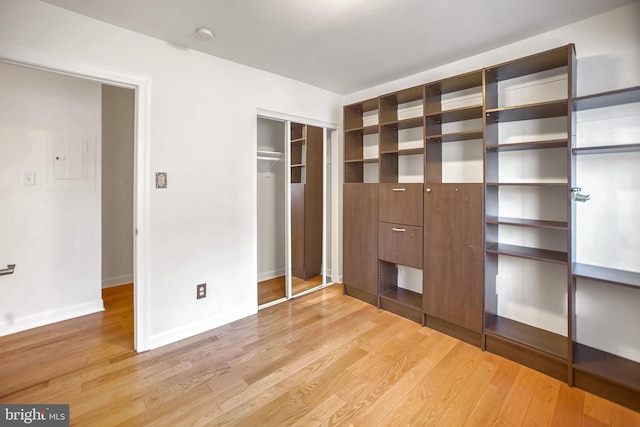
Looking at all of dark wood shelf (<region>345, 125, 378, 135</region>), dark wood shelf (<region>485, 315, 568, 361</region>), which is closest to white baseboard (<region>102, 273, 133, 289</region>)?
dark wood shelf (<region>345, 125, 378, 135</region>)

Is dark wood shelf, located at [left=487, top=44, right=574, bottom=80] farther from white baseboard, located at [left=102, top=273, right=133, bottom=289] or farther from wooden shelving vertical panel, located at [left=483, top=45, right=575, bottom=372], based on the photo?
white baseboard, located at [left=102, top=273, right=133, bottom=289]

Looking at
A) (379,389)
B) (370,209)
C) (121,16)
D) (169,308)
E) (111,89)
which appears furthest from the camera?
(111,89)

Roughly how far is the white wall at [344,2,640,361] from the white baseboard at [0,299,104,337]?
4.27m

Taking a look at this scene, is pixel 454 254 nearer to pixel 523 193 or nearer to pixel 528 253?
pixel 528 253

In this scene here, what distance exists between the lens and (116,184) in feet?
12.3

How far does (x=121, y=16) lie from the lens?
6.50ft

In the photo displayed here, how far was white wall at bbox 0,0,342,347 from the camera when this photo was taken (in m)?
2.03

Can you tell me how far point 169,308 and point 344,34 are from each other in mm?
2644

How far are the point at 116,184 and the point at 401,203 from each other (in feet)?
11.8

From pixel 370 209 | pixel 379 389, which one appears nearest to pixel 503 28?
pixel 370 209

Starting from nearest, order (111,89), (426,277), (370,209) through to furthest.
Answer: (426,277), (370,209), (111,89)

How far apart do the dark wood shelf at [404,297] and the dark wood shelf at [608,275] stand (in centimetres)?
126

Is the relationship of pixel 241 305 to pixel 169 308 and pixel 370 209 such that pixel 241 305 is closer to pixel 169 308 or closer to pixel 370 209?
pixel 169 308

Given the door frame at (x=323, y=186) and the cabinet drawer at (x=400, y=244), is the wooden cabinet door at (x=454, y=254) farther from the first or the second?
the door frame at (x=323, y=186)
